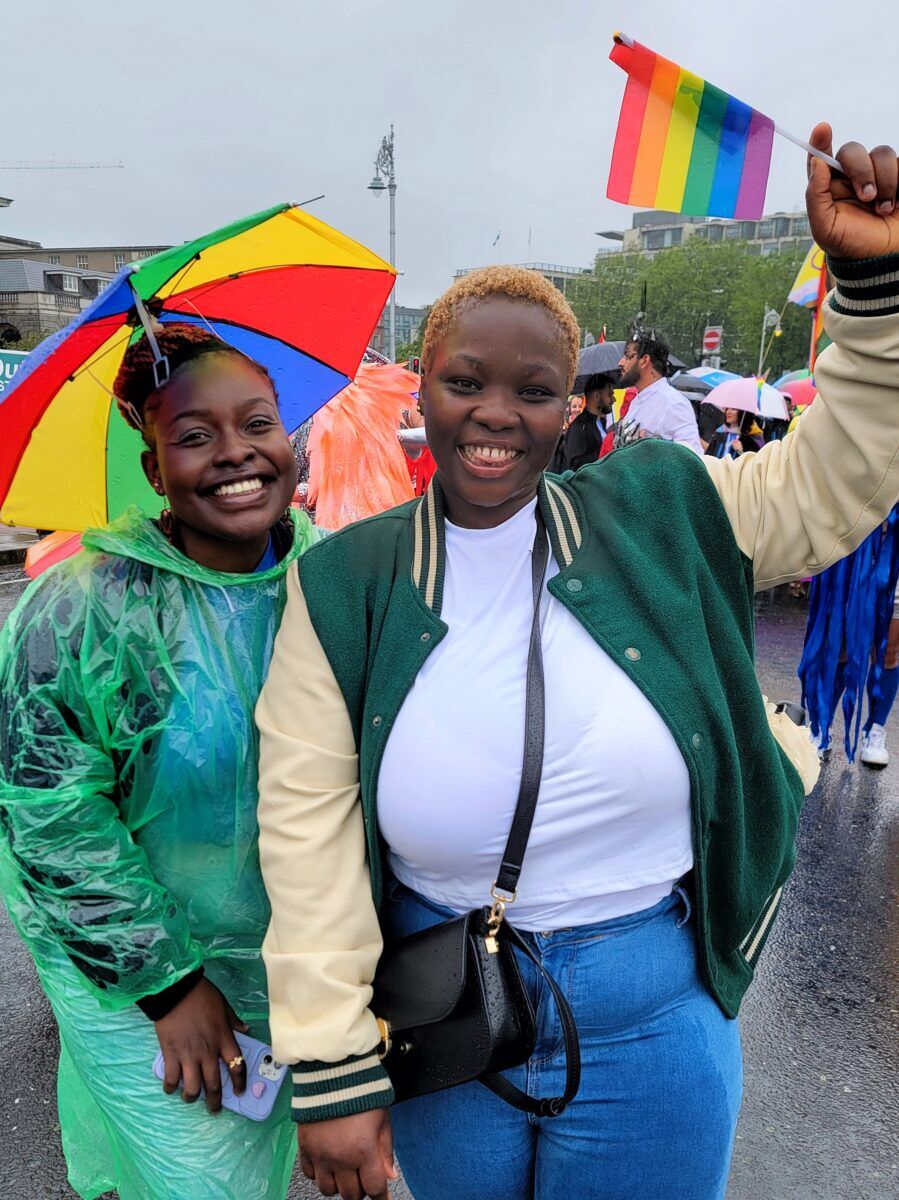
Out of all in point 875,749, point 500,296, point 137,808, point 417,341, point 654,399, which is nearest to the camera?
point 500,296

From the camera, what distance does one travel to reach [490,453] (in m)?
1.34

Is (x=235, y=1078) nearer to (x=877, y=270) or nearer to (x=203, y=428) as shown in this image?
(x=203, y=428)

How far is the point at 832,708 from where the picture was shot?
4.66 m

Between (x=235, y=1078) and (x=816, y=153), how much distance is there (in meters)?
1.65

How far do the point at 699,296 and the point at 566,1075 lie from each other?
50603 mm

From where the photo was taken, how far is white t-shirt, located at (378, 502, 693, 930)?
1236mm

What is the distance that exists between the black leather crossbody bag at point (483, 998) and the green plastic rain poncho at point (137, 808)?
370 millimetres

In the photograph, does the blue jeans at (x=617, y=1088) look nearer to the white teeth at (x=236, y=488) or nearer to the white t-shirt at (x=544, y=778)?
the white t-shirt at (x=544, y=778)

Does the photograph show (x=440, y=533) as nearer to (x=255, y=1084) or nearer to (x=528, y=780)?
(x=528, y=780)

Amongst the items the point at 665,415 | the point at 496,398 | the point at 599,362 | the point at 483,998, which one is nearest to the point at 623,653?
the point at 496,398

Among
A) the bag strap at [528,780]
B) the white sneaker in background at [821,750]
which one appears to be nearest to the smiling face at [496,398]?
the bag strap at [528,780]

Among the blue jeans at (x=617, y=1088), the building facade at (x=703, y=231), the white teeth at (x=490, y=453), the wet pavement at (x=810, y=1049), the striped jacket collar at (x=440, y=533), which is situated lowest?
the wet pavement at (x=810, y=1049)

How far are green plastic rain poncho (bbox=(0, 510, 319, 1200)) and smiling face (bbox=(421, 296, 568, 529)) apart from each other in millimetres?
425

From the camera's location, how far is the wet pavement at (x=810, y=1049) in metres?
2.41
